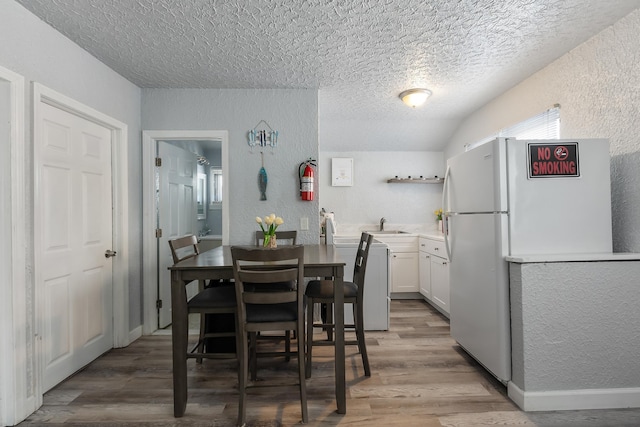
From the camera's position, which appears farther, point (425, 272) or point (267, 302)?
point (425, 272)

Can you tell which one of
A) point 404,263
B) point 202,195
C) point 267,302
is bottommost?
point 404,263

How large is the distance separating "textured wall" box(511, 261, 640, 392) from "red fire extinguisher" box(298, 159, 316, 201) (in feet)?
6.29

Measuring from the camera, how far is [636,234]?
211cm

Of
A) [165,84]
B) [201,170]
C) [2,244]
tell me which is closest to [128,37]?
[165,84]

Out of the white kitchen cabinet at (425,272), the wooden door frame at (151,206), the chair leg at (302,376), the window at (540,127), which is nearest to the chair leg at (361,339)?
the chair leg at (302,376)

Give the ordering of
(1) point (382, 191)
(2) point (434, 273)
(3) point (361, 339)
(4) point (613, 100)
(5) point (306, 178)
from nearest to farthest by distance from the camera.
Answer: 1. (4) point (613, 100)
2. (3) point (361, 339)
3. (5) point (306, 178)
4. (2) point (434, 273)
5. (1) point (382, 191)

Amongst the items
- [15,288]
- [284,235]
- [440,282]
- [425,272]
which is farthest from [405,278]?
[15,288]

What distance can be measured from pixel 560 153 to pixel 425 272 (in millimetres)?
2335

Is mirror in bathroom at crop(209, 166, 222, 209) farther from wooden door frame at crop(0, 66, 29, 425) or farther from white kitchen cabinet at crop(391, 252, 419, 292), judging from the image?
wooden door frame at crop(0, 66, 29, 425)

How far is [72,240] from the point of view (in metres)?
2.43

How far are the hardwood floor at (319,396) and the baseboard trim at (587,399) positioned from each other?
0.14 feet

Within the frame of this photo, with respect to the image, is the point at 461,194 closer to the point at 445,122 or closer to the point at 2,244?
the point at 445,122

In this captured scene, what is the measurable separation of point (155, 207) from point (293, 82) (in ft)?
6.05

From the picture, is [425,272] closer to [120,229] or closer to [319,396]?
[319,396]
